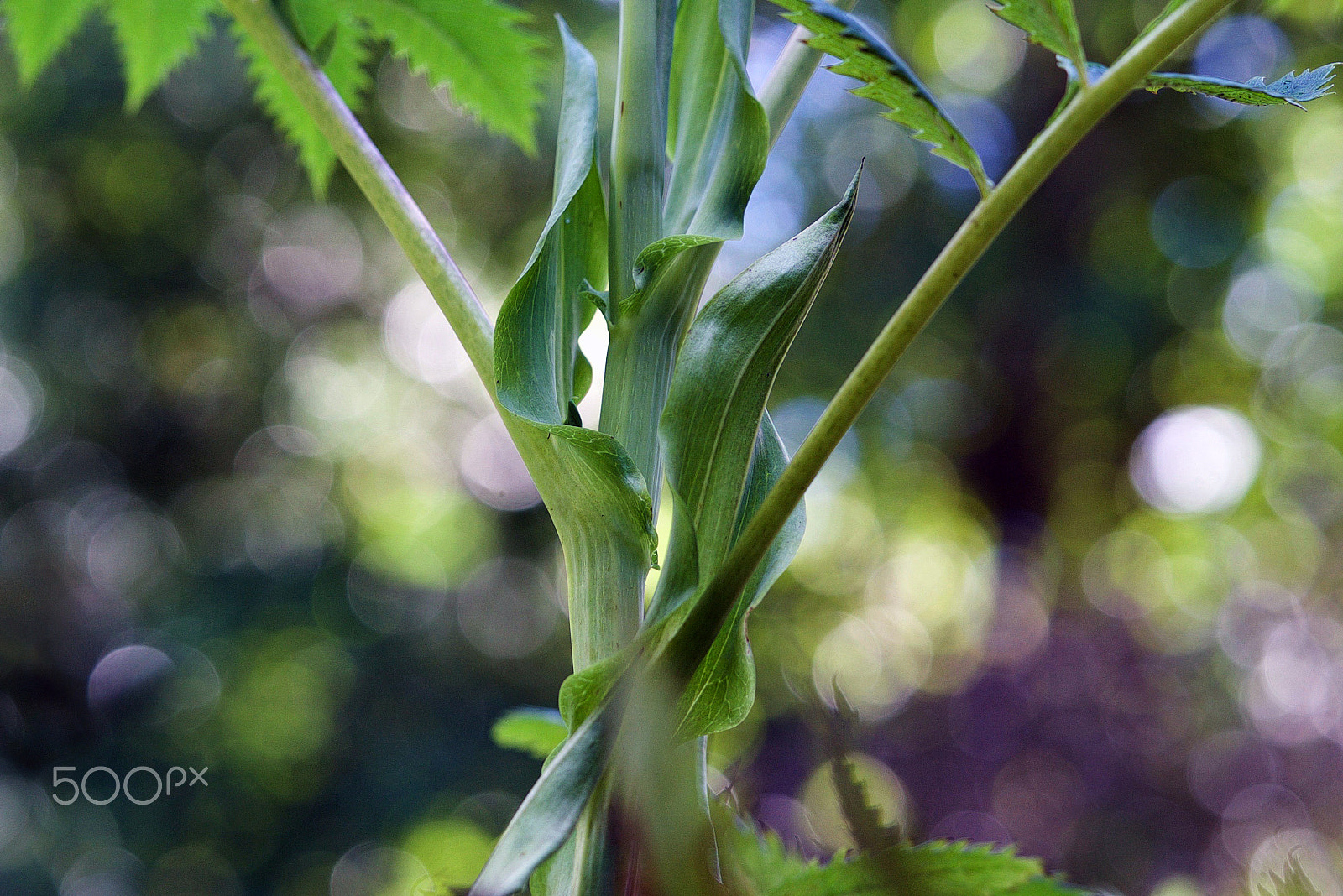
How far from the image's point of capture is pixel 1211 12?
0.18 metres

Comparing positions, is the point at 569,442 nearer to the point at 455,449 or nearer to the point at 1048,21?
the point at 1048,21

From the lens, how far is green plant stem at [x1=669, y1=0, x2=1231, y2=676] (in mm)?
189

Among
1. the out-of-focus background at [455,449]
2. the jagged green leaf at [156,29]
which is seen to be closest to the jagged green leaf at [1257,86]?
the jagged green leaf at [156,29]

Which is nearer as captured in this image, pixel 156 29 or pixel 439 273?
pixel 439 273

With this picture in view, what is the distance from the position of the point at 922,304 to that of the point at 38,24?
0.59m

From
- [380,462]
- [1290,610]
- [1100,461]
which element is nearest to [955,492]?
[1100,461]

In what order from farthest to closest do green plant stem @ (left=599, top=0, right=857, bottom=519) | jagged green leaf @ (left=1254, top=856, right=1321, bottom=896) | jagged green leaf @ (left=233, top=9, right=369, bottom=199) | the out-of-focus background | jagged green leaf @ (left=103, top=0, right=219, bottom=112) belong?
1. the out-of-focus background
2. jagged green leaf @ (left=103, top=0, right=219, bottom=112)
3. jagged green leaf @ (left=233, top=9, right=369, bottom=199)
4. green plant stem @ (left=599, top=0, right=857, bottom=519)
5. jagged green leaf @ (left=1254, top=856, right=1321, bottom=896)

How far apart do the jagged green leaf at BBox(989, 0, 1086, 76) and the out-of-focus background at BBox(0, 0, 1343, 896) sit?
7.59 ft

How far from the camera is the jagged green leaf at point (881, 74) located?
180 mm

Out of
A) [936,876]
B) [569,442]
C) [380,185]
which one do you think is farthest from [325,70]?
[936,876]

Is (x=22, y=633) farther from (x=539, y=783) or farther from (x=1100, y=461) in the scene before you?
(x=1100, y=461)

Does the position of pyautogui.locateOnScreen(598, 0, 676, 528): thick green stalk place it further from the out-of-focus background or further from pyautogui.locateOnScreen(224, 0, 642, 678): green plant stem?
the out-of-focus background

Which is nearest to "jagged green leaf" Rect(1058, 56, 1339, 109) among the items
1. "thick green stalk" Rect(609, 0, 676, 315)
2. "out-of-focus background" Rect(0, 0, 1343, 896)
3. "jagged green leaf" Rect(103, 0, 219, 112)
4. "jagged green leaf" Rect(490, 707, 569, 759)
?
"thick green stalk" Rect(609, 0, 676, 315)

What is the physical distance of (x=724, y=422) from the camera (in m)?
0.22
